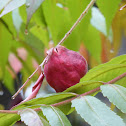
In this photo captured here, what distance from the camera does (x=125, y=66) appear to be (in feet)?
2.33

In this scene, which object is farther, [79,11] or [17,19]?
[17,19]

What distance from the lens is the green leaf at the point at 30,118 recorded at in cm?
59

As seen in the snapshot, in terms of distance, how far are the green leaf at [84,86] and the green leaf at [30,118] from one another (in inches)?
4.2

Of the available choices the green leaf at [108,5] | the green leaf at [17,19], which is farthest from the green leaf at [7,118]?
the green leaf at [17,19]

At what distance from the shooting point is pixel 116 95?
629 mm

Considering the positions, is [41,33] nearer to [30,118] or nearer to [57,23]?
[57,23]

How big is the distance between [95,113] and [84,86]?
103 millimetres

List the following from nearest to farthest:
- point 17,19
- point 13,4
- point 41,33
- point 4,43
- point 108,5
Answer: point 13,4 < point 108,5 < point 17,19 < point 4,43 < point 41,33

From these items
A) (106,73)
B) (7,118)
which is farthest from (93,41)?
(7,118)

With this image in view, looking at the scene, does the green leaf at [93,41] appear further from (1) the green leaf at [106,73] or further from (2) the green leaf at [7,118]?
(2) the green leaf at [7,118]

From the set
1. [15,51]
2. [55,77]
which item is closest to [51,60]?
[55,77]

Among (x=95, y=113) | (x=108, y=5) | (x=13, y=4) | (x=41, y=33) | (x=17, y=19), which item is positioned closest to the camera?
(x=95, y=113)

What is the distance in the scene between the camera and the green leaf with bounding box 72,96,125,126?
563 millimetres

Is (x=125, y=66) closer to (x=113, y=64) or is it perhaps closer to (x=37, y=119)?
(x=113, y=64)
